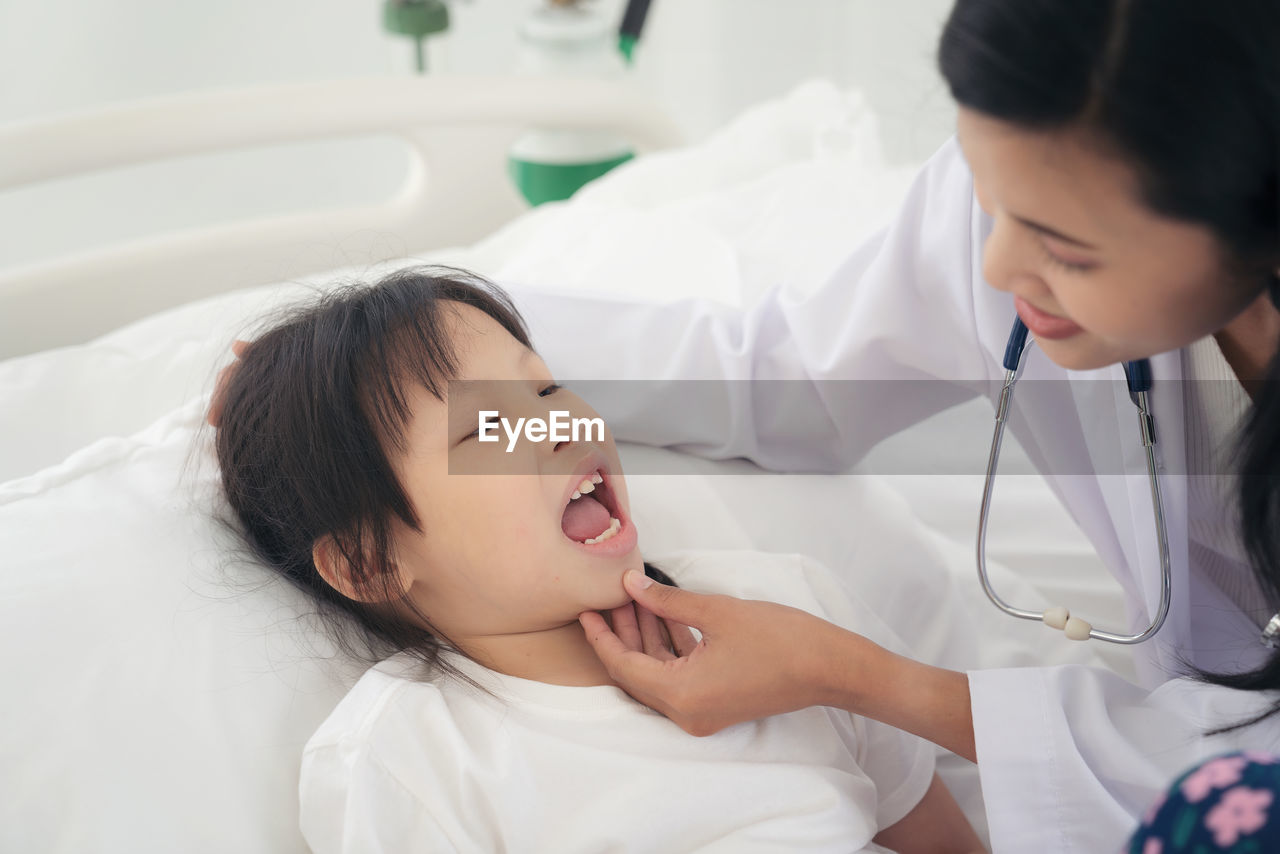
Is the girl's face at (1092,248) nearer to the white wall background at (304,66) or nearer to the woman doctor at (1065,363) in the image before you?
the woman doctor at (1065,363)

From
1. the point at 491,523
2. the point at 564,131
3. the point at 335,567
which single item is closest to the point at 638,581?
the point at 491,523

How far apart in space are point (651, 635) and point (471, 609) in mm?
Answer: 175

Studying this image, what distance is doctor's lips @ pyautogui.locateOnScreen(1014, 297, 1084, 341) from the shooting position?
0.85m

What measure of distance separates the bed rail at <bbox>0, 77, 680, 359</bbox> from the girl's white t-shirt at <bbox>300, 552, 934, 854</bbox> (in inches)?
37.8

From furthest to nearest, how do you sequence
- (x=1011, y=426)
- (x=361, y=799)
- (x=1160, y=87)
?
1. (x=1011, y=426)
2. (x=361, y=799)
3. (x=1160, y=87)

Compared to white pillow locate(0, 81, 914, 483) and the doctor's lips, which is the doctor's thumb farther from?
white pillow locate(0, 81, 914, 483)

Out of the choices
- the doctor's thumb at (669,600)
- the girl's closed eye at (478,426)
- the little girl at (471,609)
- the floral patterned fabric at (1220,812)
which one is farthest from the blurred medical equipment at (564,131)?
the floral patterned fabric at (1220,812)

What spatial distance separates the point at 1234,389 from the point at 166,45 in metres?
2.37

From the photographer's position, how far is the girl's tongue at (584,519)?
3.62 feet

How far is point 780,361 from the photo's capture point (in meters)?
1.33

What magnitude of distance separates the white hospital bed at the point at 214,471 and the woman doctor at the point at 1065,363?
16 cm

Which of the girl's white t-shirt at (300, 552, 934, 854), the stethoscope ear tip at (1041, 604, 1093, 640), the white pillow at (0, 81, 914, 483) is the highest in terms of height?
the white pillow at (0, 81, 914, 483)

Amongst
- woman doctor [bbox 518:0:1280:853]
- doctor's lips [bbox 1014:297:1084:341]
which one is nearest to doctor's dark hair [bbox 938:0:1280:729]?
woman doctor [bbox 518:0:1280:853]

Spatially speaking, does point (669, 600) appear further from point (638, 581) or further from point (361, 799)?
point (361, 799)
